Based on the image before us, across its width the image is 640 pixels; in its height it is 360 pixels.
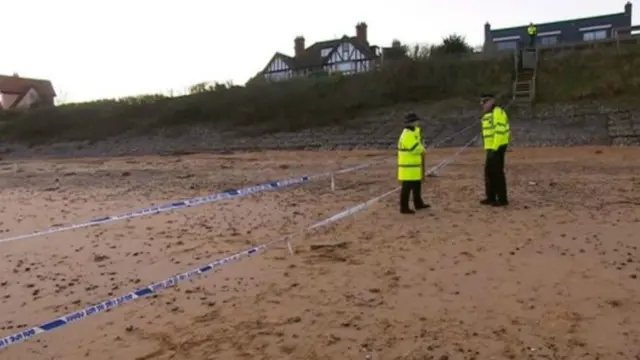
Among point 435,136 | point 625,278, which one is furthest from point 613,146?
point 625,278

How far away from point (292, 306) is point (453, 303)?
1.43 meters

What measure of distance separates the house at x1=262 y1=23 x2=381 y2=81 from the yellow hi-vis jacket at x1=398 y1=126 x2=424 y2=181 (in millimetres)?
43636

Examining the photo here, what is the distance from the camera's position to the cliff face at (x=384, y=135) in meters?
23.2

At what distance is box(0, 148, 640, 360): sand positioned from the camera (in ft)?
15.0

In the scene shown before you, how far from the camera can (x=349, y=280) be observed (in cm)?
614

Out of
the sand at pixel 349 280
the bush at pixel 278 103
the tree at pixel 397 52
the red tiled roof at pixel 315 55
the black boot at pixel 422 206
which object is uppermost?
the red tiled roof at pixel 315 55

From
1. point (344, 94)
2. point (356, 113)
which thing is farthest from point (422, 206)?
point (344, 94)

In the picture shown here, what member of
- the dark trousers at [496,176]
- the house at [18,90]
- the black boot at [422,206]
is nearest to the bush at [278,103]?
the dark trousers at [496,176]

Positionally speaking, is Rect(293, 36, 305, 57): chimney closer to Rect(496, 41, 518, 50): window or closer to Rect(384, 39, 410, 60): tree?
Rect(496, 41, 518, 50): window

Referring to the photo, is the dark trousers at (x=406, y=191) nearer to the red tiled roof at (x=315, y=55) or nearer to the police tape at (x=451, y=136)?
the police tape at (x=451, y=136)

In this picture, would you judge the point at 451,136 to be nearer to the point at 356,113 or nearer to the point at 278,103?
the point at 356,113

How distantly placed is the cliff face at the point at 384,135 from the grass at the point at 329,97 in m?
1.12

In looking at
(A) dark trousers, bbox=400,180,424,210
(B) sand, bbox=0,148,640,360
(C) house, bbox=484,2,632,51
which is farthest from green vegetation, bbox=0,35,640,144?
(A) dark trousers, bbox=400,180,424,210

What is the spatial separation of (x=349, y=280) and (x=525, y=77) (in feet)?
84.6
